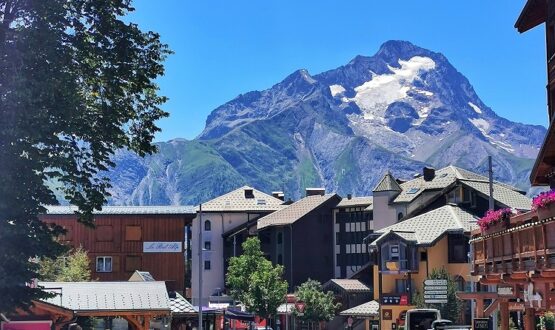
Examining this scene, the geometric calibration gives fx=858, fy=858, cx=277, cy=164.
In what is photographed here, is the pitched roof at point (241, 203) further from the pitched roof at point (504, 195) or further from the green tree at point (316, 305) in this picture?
the pitched roof at point (504, 195)

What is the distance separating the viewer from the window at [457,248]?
232 ft

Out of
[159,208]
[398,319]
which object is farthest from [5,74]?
[159,208]

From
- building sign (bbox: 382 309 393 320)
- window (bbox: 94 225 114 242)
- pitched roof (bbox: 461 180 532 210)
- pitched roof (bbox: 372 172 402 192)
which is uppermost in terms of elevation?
pitched roof (bbox: 372 172 402 192)

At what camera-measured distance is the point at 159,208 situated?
80.2 m

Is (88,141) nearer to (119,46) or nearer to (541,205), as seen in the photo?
(119,46)

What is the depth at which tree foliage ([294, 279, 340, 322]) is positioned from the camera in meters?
87.8

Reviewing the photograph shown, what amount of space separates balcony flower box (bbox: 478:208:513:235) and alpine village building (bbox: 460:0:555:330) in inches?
1.3

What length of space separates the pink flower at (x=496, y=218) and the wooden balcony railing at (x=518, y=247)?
261mm

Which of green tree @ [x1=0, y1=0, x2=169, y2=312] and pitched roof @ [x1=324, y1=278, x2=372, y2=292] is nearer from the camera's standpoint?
green tree @ [x1=0, y1=0, x2=169, y2=312]

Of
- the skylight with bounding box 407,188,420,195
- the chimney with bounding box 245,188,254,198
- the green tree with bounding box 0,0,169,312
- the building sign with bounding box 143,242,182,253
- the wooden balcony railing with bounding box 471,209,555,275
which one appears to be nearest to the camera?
the wooden balcony railing with bounding box 471,209,555,275

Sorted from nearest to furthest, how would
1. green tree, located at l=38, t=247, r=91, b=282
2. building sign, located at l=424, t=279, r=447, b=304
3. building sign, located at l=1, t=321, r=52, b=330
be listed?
building sign, located at l=1, t=321, r=52, b=330 → building sign, located at l=424, t=279, r=447, b=304 → green tree, located at l=38, t=247, r=91, b=282

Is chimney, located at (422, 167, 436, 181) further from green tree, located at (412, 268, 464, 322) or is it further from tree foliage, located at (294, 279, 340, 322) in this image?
green tree, located at (412, 268, 464, 322)

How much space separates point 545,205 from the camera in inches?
702

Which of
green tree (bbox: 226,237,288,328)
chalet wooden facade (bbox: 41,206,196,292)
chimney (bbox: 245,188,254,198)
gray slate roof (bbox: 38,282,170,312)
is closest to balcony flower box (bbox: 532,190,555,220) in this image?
gray slate roof (bbox: 38,282,170,312)
